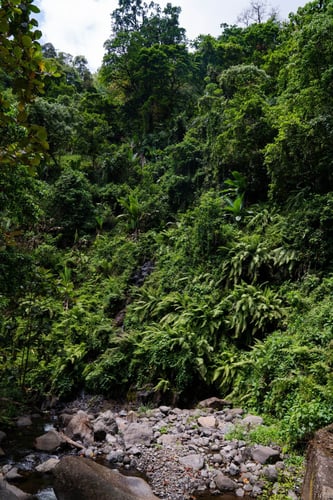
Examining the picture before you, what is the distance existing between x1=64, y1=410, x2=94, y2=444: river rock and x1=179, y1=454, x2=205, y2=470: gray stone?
1969mm

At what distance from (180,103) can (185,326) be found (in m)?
20.0

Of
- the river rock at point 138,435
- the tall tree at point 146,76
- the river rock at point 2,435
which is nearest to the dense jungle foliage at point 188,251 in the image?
the river rock at point 2,435

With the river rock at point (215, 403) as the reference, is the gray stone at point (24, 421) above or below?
below

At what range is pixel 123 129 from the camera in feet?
86.5

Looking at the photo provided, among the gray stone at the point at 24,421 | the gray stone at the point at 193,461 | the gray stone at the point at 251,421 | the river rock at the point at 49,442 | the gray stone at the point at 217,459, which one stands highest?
the gray stone at the point at 251,421

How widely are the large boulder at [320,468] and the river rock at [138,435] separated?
2.81m

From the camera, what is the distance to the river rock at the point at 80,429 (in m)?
6.52

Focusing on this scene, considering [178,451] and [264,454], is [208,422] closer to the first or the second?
[178,451]

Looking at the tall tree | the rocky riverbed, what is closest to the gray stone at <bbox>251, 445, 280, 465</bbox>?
the rocky riverbed

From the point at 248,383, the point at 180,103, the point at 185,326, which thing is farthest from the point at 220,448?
the point at 180,103

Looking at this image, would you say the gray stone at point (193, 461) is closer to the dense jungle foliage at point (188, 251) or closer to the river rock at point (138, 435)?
the river rock at point (138, 435)

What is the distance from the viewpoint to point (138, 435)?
20.1 ft

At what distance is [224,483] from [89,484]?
1753 mm

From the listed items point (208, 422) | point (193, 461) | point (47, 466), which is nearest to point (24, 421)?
point (47, 466)
